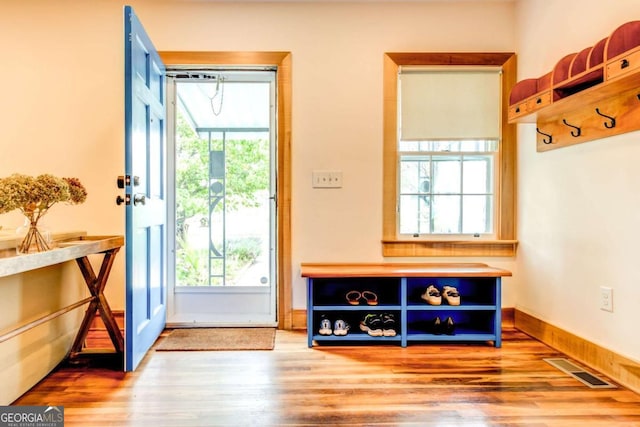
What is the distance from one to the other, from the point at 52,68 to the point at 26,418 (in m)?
2.17

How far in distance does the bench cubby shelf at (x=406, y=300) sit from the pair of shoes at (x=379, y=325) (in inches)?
1.2

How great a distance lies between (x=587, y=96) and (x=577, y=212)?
65 cm

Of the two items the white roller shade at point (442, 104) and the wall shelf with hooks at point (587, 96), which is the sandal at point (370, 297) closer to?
the white roller shade at point (442, 104)

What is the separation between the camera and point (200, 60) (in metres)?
2.62

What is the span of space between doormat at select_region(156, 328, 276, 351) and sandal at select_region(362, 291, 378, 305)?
0.66 m

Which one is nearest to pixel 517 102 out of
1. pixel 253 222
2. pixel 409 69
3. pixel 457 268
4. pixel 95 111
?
pixel 409 69

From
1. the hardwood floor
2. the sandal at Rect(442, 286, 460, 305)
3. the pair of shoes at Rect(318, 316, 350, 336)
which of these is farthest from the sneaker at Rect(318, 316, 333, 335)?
the sandal at Rect(442, 286, 460, 305)

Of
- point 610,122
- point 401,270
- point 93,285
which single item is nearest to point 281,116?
point 401,270

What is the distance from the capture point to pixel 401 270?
2.36 meters

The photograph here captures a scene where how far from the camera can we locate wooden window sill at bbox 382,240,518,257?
8.74 feet

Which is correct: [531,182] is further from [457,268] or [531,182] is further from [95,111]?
[95,111]

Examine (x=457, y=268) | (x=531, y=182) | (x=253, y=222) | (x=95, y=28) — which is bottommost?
(x=457, y=268)

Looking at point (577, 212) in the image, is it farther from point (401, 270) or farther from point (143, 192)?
point (143, 192)

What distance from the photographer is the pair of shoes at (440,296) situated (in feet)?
7.69
